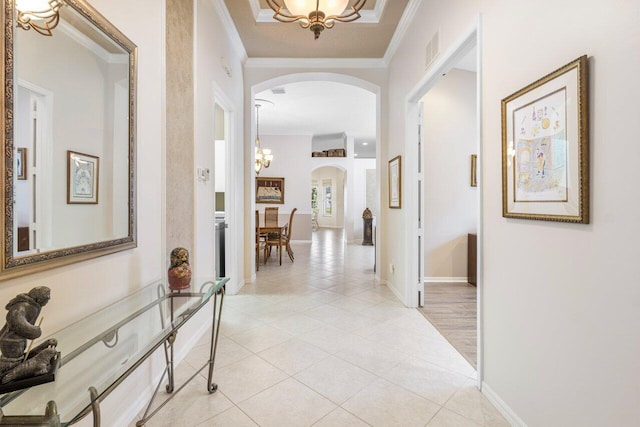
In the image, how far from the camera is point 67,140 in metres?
1.22

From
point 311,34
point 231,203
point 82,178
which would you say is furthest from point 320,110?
point 82,178

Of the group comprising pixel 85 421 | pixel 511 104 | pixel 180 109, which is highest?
pixel 180 109

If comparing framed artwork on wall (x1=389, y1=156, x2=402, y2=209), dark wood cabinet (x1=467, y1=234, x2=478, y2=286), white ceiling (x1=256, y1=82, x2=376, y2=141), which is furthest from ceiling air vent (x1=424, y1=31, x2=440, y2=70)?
white ceiling (x1=256, y1=82, x2=376, y2=141)

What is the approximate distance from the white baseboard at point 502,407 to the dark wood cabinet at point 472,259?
2.80m

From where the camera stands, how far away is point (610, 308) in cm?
110

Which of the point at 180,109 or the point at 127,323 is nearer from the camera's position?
the point at 127,323

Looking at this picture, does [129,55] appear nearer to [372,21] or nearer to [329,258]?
[372,21]

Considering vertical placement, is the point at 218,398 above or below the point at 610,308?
below

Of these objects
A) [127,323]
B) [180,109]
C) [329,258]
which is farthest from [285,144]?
[127,323]

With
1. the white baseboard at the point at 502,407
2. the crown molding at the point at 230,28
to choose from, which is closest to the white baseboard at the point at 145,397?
the white baseboard at the point at 502,407

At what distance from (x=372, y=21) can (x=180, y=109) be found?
8.33ft

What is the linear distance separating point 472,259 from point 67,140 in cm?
470

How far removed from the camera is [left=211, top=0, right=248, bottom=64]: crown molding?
10.3 feet

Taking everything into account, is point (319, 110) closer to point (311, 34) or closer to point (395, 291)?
point (311, 34)
